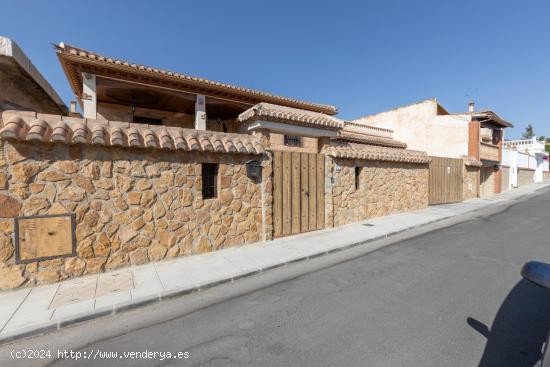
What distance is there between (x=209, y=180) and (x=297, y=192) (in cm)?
285

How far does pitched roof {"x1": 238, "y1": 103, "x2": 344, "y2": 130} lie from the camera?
6.75m

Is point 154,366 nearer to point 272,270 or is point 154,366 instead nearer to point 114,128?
point 272,270

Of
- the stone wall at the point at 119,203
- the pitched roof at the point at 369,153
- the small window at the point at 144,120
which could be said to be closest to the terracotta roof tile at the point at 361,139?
the pitched roof at the point at 369,153

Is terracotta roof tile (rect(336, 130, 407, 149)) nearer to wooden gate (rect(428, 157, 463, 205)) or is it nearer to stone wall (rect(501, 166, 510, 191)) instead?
wooden gate (rect(428, 157, 463, 205))

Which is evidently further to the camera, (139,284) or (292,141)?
(292,141)

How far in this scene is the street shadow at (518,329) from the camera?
250 cm

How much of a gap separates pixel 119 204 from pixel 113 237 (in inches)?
27.9

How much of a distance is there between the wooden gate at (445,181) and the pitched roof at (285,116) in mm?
8868

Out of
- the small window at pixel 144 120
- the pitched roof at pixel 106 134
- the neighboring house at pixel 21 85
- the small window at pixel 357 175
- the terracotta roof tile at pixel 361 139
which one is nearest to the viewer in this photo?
the pitched roof at pixel 106 134

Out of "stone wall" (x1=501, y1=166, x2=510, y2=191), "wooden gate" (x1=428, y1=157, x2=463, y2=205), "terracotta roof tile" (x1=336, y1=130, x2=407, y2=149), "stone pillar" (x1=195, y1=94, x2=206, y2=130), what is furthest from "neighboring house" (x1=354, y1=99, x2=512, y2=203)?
"stone pillar" (x1=195, y1=94, x2=206, y2=130)

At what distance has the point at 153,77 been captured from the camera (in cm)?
879

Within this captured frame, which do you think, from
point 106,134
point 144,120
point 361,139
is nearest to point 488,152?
point 361,139

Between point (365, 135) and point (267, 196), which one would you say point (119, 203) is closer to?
point (267, 196)

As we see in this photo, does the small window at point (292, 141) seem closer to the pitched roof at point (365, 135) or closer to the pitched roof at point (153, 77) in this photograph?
the pitched roof at point (153, 77)
